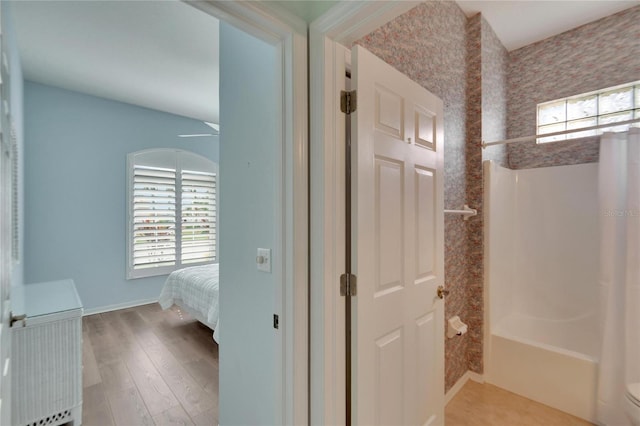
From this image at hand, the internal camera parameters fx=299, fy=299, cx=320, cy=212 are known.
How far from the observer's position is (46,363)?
180cm

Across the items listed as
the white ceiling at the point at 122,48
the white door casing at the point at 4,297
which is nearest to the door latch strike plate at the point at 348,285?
the white door casing at the point at 4,297

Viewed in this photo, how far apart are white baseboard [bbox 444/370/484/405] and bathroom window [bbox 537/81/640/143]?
2.32 m

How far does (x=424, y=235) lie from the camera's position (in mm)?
1610

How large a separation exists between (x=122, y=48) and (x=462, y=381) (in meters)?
4.31

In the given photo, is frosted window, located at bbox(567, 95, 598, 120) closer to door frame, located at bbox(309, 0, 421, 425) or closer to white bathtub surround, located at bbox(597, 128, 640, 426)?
white bathtub surround, located at bbox(597, 128, 640, 426)

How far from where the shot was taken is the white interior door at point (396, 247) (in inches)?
48.5

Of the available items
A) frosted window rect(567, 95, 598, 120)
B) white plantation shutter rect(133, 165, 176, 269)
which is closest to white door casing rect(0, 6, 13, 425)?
white plantation shutter rect(133, 165, 176, 269)

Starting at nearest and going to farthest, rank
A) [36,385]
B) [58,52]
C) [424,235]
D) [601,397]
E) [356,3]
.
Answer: [356,3]
[424,235]
[36,385]
[601,397]
[58,52]

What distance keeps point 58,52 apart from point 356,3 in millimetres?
3438

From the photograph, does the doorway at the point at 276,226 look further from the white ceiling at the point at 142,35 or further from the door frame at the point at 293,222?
the white ceiling at the point at 142,35

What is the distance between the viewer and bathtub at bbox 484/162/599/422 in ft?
7.41

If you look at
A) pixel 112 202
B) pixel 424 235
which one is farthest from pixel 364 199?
pixel 112 202

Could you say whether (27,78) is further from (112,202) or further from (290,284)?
(290,284)

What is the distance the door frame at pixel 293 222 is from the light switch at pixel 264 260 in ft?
0.52
